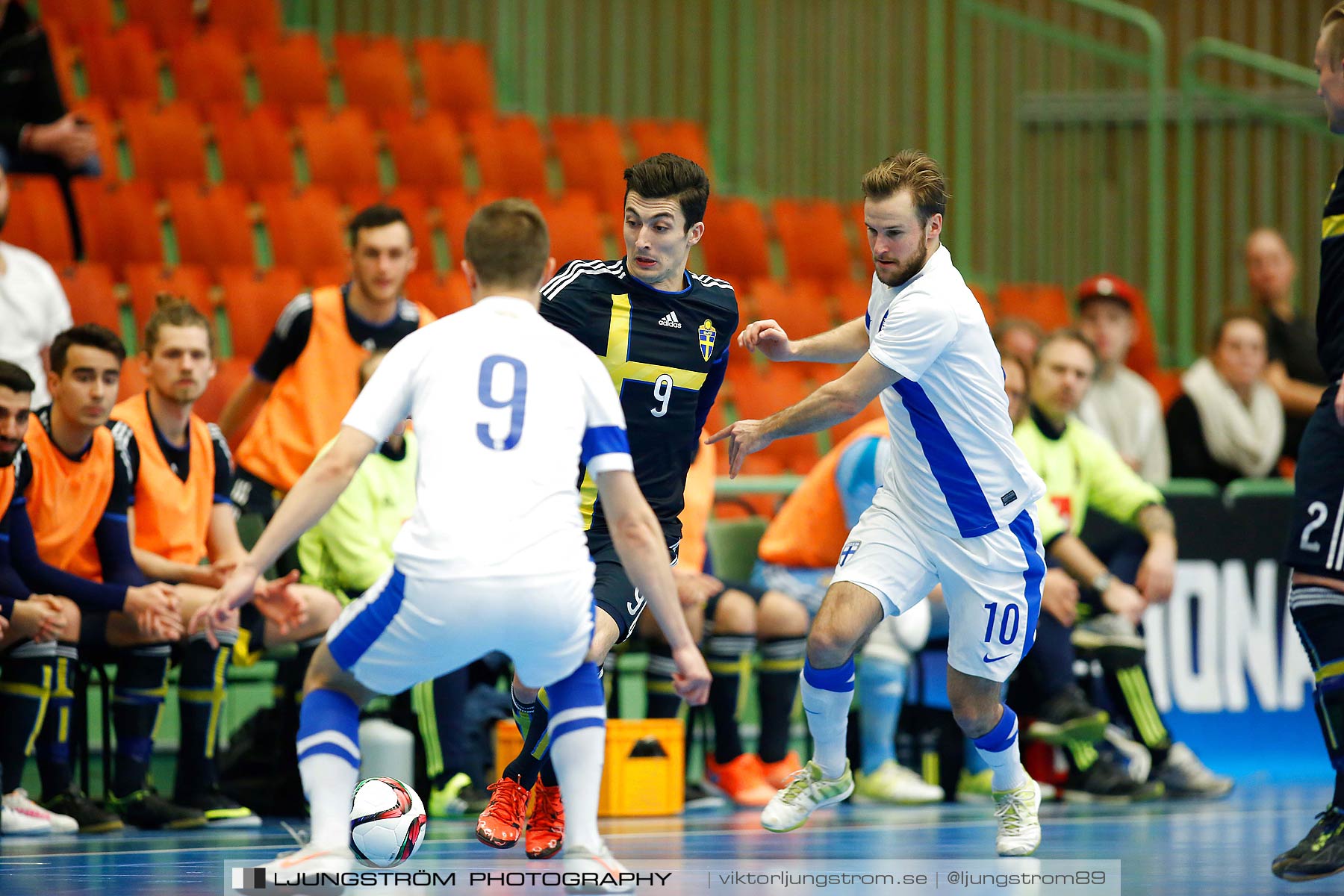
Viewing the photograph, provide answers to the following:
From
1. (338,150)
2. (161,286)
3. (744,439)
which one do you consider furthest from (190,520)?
(338,150)

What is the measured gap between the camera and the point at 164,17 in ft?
40.0

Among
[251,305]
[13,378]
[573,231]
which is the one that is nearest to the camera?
[13,378]

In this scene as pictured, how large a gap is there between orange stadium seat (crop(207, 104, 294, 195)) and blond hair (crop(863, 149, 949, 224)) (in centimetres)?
639

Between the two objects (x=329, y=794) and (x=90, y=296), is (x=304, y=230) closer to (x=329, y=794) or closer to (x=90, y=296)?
(x=90, y=296)

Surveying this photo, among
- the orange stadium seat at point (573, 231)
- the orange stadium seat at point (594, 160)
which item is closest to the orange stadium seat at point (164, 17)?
the orange stadium seat at point (594, 160)

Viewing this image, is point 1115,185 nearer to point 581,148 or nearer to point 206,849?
point 581,148

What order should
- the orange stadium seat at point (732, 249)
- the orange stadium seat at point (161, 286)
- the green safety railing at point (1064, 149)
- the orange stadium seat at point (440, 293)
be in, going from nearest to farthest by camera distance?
the orange stadium seat at point (161, 286) → the orange stadium seat at point (440, 293) → the orange stadium seat at point (732, 249) → the green safety railing at point (1064, 149)

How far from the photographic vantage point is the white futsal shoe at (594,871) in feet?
13.0

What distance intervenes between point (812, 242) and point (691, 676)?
28.0 feet

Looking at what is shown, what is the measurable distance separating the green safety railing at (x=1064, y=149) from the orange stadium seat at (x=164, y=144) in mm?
5725

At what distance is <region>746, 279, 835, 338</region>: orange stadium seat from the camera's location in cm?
1085

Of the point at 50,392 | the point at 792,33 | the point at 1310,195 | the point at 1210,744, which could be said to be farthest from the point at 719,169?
the point at 50,392

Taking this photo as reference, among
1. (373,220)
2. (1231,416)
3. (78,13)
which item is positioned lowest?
(1231,416)

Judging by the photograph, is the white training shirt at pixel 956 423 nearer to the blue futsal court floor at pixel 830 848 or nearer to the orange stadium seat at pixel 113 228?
the blue futsal court floor at pixel 830 848
